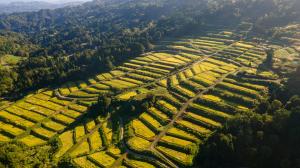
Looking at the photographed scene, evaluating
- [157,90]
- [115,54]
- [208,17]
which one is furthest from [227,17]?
[157,90]

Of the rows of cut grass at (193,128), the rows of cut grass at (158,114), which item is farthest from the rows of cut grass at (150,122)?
the rows of cut grass at (193,128)

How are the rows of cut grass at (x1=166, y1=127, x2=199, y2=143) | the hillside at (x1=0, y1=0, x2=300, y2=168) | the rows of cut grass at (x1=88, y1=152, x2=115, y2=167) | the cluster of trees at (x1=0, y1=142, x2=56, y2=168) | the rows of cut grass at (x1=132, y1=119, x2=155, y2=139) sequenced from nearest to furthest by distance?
the hillside at (x1=0, y1=0, x2=300, y2=168)
the rows of cut grass at (x1=88, y1=152, x2=115, y2=167)
the cluster of trees at (x1=0, y1=142, x2=56, y2=168)
the rows of cut grass at (x1=166, y1=127, x2=199, y2=143)
the rows of cut grass at (x1=132, y1=119, x2=155, y2=139)

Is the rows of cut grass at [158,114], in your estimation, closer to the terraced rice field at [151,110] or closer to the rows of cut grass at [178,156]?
the terraced rice field at [151,110]

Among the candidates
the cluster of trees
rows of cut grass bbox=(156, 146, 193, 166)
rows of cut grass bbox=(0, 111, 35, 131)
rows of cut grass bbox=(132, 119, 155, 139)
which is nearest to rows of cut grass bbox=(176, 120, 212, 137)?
rows of cut grass bbox=(132, 119, 155, 139)

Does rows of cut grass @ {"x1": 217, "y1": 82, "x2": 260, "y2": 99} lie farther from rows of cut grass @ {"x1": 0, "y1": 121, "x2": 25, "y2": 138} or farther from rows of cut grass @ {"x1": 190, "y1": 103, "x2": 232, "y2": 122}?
rows of cut grass @ {"x1": 0, "y1": 121, "x2": 25, "y2": 138}

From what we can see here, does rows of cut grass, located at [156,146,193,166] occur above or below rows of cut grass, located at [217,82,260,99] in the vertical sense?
below

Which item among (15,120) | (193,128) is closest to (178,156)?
(193,128)
